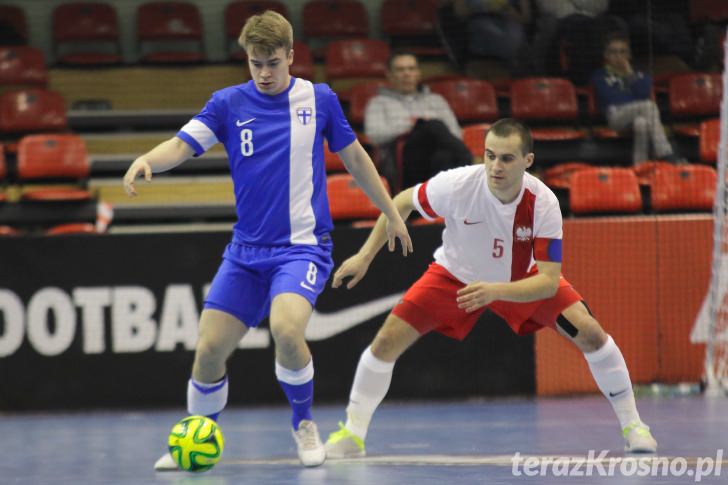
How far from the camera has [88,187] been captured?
10352 millimetres

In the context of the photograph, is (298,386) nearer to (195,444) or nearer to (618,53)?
(195,444)

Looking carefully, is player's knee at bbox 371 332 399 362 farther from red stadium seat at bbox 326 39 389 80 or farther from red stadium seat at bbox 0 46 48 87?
red stadium seat at bbox 0 46 48 87

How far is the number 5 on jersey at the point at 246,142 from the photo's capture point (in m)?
5.36

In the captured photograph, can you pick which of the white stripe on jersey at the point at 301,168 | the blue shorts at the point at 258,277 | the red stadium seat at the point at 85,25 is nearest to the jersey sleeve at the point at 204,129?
the white stripe on jersey at the point at 301,168

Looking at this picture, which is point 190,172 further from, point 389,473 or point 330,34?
point 389,473

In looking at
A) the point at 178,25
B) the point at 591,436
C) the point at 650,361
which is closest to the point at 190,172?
the point at 178,25

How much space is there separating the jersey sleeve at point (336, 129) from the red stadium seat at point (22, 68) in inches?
268

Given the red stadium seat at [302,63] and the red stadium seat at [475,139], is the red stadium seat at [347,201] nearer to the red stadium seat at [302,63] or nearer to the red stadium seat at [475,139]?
the red stadium seat at [475,139]

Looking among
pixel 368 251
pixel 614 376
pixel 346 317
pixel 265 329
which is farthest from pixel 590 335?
pixel 265 329

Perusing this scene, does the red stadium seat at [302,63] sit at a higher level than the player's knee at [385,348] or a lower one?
higher

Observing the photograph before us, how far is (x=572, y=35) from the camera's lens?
33.8 ft

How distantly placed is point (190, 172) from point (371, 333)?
11.2ft

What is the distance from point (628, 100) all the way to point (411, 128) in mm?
2264

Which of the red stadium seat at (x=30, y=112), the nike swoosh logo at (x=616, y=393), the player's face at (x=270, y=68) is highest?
the player's face at (x=270, y=68)
